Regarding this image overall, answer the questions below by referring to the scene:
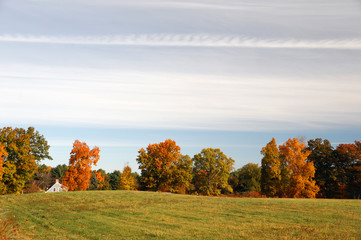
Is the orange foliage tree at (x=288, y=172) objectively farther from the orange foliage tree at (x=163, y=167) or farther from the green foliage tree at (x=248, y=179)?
the green foliage tree at (x=248, y=179)

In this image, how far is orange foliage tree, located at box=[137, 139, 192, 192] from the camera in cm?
6166

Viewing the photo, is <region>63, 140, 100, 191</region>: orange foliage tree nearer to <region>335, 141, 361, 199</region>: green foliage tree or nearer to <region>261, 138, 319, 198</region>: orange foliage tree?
<region>261, 138, 319, 198</region>: orange foliage tree

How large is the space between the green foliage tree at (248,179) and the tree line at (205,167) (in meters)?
23.2

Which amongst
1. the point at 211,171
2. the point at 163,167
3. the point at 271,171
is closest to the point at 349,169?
the point at 271,171

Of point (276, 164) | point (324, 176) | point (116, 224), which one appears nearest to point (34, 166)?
point (116, 224)

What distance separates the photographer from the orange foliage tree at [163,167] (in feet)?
202

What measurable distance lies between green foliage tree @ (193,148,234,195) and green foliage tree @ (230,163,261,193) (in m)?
22.7

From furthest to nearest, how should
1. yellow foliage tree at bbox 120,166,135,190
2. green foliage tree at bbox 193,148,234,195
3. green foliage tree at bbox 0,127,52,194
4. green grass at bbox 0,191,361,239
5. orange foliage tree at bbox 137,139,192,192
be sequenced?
yellow foliage tree at bbox 120,166,135,190
green foliage tree at bbox 193,148,234,195
orange foliage tree at bbox 137,139,192,192
green foliage tree at bbox 0,127,52,194
green grass at bbox 0,191,361,239

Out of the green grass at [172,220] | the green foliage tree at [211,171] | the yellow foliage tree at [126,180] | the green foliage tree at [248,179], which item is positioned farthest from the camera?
the green foliage tree at [248,179]

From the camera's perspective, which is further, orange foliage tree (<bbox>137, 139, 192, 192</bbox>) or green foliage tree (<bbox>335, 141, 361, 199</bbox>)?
orange foliage tree (<bbox>137, 139, 192, 192</bbox>)

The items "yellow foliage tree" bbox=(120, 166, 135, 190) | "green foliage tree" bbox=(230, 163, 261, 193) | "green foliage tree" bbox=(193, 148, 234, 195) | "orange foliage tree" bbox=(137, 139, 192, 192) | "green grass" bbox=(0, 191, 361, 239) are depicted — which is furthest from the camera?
Result: "green foliage tree" bbox=(230, 163, 261, 193)

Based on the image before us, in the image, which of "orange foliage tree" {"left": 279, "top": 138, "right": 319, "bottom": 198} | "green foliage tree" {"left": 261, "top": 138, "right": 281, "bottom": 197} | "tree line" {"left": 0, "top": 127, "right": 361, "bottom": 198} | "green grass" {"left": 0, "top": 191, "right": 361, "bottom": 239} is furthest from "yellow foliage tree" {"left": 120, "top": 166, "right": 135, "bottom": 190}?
"green grass" {"left": 0, "top": 191, "right": 361, "bottom": 239}

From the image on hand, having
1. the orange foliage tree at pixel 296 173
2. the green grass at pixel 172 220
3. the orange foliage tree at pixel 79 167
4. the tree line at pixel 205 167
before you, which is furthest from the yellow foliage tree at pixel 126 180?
the green grass at pixel 172 220

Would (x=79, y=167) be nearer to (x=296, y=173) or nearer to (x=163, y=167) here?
(x=163, y=167)
